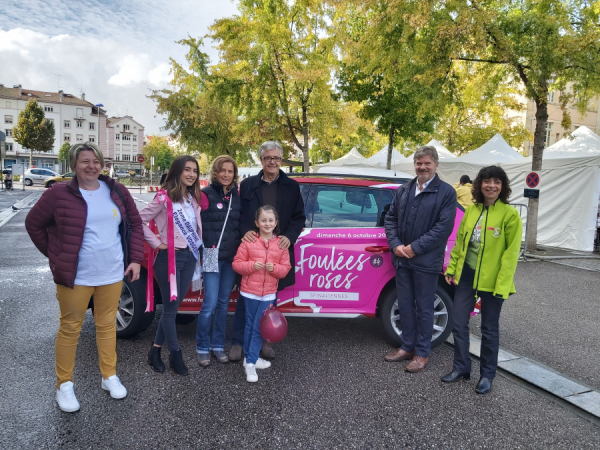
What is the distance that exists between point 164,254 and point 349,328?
2.35 metres

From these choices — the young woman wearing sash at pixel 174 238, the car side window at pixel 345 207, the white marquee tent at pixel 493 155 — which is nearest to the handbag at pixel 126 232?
the young woman wearing sash at pixel 174 238

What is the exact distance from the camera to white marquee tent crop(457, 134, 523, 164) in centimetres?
1388

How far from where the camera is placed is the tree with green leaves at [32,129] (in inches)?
2112

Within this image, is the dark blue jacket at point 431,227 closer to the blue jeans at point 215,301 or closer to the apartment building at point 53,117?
the blue jeans at point 215,301

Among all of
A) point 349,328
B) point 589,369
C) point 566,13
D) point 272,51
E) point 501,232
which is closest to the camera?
point 501,232

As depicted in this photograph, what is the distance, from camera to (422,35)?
9438 millimetres

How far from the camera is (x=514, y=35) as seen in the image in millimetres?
9102

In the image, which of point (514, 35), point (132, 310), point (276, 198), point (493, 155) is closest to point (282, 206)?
point (276, 198)

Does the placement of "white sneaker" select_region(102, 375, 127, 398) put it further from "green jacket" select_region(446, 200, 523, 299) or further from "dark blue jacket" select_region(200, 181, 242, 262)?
"green jacket" select_region(446, 200, 523, 299)

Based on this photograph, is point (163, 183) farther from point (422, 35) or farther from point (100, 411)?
point (422, 35)

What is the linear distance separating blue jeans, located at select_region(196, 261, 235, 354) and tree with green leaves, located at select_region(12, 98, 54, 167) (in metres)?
60.4

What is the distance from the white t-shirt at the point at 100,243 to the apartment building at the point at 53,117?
76.6 m

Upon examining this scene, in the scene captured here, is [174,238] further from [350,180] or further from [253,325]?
[350,180]

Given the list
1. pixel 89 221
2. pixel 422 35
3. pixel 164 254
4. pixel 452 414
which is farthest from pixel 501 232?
pixel 422 35
